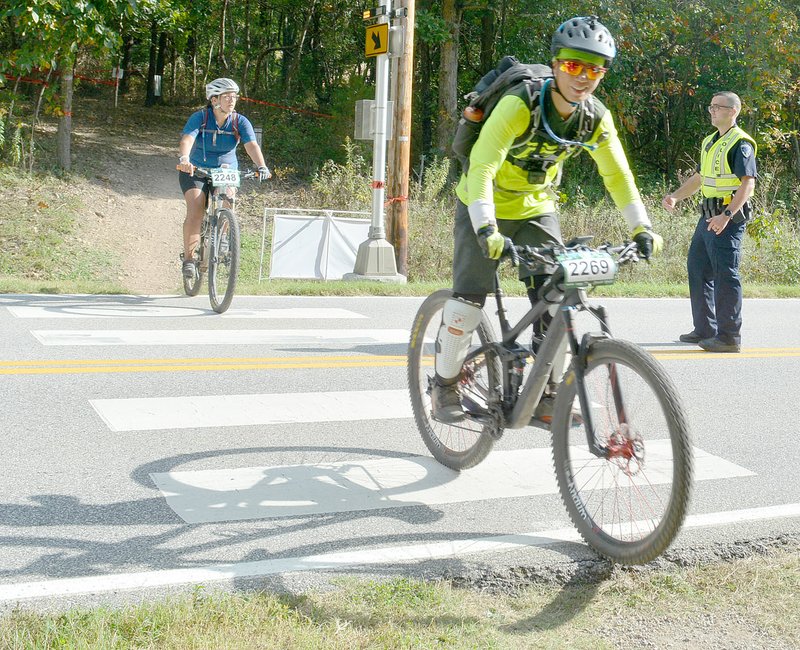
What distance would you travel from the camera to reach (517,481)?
5.25m

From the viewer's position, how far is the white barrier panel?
50.1 ft

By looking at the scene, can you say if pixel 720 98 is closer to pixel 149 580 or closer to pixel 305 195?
pixel 149 580

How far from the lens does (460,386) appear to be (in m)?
5.15

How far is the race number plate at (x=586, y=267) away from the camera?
4.11 metres

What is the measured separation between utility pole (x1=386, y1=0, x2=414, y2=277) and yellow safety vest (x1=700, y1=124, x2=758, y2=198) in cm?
581

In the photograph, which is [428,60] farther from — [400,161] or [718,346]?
[718,346]

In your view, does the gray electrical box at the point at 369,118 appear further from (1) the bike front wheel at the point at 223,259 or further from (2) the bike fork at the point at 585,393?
(2) the bike fork at the point at 585,393

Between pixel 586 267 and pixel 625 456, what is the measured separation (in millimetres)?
772

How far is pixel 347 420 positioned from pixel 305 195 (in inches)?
755

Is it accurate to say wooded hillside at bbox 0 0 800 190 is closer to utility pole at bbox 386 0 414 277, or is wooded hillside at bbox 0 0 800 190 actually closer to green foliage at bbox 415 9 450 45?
green foliage at bbox 415 9 450 45

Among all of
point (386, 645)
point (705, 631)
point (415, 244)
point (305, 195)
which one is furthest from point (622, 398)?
point (305, 195)

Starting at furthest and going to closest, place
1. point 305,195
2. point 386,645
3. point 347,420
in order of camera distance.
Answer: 1. point 305,195
2. point 347,420
3. point 386,645

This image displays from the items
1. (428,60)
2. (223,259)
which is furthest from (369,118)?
(428,60)

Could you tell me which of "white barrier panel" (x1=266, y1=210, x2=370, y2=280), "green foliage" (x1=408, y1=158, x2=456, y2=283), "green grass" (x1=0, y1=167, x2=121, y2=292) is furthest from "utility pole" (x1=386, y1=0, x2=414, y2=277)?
"green grass" (x1=0, y1=167, x2=121, y2=292)
